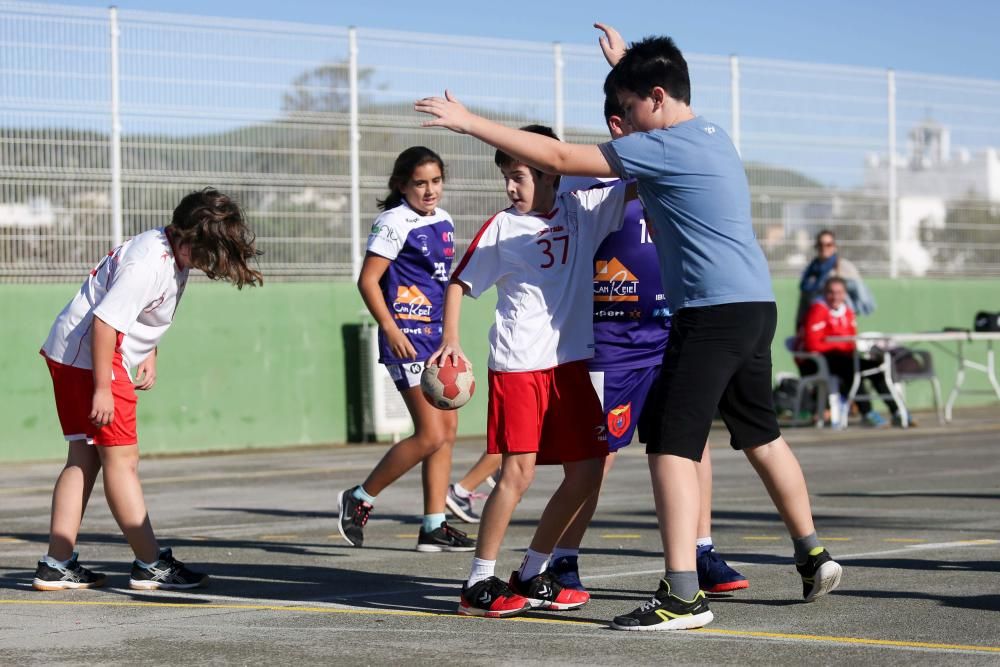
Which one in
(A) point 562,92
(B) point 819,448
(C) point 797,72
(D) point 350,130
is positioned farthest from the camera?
(C) point 797,72

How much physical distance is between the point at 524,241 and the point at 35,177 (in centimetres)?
994

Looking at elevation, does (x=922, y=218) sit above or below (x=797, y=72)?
below

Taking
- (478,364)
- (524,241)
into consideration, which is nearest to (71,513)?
(524,241)

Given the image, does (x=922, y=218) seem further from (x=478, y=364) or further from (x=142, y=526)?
(x=142, y=526)

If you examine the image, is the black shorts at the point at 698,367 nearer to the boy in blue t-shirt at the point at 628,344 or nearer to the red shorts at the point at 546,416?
the red shorts at the point at 546,416

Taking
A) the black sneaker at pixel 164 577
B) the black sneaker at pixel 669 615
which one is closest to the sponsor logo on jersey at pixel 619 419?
the black sneaker at pixel 669 615

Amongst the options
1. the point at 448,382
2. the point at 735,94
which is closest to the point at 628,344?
the point at 448,382

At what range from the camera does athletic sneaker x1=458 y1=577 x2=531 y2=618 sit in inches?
245

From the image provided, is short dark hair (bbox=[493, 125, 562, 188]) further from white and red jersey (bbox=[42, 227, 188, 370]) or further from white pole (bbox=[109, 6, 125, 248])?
white pole (bbox=[109, 6, 125, 248])

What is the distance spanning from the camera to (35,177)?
50.9 feet

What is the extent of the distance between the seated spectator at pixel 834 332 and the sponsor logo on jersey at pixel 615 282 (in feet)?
36.4

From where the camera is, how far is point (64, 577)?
7238 millimetres

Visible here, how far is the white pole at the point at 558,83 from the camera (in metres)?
18.8

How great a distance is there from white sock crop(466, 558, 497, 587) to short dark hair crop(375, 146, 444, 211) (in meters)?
2.97
